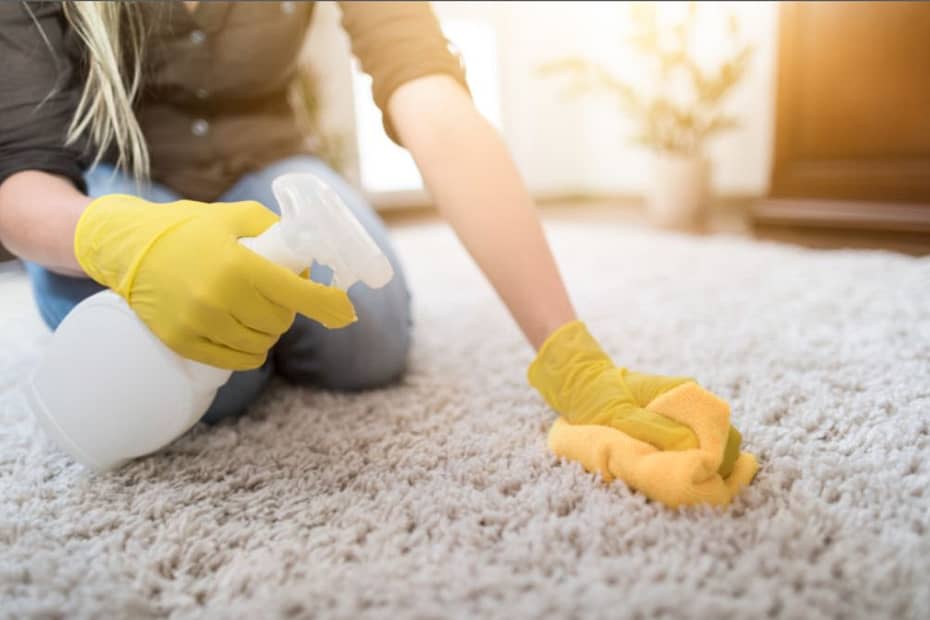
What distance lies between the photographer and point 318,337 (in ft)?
2.02

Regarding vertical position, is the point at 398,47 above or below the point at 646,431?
above

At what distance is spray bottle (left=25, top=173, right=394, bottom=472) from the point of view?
36cm

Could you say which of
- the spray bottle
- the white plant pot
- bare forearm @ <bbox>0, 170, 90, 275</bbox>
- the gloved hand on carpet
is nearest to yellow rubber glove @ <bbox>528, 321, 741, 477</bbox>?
the gloved hand on carpet

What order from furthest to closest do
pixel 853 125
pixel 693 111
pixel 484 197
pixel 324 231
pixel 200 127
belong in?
pixel 693 111 < pixel 853 125 < pixel 200 127 < pixel 484 197 < pixel 324 231

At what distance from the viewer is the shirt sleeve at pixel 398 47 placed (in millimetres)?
552

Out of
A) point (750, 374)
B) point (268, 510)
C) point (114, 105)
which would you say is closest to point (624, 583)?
point (268, 510)

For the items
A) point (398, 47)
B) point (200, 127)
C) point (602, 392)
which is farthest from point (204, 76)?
point (602, 392)

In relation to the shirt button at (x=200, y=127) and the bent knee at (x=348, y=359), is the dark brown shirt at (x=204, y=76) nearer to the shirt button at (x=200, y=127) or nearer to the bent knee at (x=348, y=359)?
the shirt button at (x=200, y=127)

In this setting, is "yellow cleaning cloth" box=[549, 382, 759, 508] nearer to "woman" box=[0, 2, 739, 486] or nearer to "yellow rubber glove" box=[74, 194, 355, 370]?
"woman" box=[0, 2, 739, 486]

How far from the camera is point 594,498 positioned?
384 millimetres

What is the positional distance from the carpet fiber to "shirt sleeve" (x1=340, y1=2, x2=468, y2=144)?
11.0 inches

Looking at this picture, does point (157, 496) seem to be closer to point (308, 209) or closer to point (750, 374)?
point (308, 209)

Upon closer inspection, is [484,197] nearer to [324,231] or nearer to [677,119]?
[324,231]

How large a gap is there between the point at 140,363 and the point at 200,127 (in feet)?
1.06
